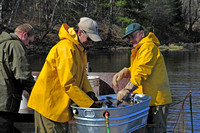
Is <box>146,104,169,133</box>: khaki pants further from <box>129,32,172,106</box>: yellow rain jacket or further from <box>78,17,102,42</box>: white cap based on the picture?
<box>78,17,102,42</box>: white cap

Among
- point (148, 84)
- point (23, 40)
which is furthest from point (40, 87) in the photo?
point (148, 84)

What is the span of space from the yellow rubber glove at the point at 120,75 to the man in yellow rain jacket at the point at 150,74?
0.92 feet

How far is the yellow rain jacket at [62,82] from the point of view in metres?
2.81

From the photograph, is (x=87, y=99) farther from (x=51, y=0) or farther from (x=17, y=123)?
(x=51, y=0)

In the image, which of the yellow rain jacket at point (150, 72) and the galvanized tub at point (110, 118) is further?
the yellow rain jacket at point (150, 72)

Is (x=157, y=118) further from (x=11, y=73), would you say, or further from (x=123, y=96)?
(x=11, y=73)

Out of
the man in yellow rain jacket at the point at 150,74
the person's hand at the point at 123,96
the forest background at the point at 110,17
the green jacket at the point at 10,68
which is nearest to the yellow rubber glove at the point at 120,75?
the man in yellow rain jacket at the point at 150,74

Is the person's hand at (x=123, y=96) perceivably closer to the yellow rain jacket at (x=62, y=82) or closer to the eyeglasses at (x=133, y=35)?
the yellow rain jacket at (x=62, y=82)

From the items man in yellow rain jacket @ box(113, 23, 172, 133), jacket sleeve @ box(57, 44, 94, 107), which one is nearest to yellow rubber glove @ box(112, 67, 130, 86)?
man in yellow rain jacket @ box(113, 23, 172, 133)

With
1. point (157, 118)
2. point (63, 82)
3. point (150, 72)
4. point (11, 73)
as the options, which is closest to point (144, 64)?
point (150, 72)

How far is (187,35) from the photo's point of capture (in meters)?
50.5

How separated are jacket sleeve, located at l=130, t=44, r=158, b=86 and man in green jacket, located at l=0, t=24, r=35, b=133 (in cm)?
120

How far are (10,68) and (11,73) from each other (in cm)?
6

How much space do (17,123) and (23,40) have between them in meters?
2.24
